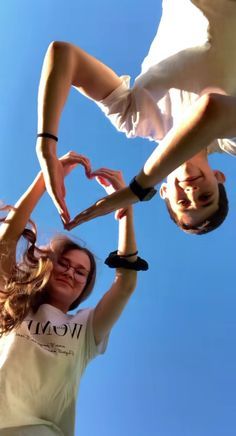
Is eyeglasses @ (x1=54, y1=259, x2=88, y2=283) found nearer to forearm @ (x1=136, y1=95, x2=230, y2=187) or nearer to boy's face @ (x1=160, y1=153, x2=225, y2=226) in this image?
boy's face @ (x1=160, y1=153, x2=225, y2=226)

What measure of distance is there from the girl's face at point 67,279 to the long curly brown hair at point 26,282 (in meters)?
0.03

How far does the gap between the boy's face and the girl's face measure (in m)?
0.43

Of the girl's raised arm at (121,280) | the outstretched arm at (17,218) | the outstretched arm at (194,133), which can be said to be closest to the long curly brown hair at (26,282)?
the outstretched arm at (17,218)

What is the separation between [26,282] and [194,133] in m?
0.77

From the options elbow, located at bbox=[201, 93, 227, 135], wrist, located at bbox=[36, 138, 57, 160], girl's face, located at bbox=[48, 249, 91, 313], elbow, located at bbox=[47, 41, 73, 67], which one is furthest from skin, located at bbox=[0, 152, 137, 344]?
elbow, located at bbox=[201, 93, 227, 135]

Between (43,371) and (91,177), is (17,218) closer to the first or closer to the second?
(91,177)

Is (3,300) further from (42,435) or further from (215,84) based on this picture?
(215,84)

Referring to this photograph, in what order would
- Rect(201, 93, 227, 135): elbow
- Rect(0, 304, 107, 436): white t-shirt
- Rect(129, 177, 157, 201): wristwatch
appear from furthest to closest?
Rect(0, 304, 107, 436): white t-shirt → Rect(129, 177, 157, 201): wristwatch → Rect(201, 93, 227, 135): elbow

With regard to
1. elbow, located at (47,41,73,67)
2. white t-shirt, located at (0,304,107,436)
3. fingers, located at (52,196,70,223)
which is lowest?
white t-shirt, located at (0,304,107,436)

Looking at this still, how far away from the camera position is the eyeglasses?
1.56m

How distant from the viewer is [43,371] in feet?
4.33

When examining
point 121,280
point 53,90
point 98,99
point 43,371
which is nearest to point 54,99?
point 53,90

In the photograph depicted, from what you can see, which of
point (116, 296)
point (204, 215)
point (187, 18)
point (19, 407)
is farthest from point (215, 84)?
point (19, 407)

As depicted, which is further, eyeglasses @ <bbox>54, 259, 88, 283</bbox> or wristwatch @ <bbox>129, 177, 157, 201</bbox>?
eyeglasses @ <bbox>54, 259, 88, 283</bbox>
